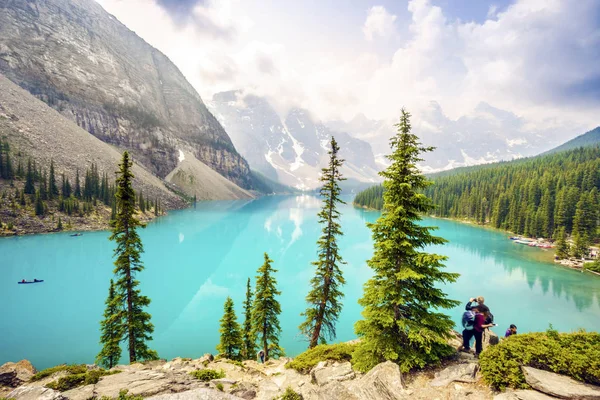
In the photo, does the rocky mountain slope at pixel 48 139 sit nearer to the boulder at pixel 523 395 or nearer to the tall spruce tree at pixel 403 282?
the tall spruce tree at pixel 403 282

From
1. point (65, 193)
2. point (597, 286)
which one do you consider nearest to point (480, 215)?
point (597, 286)

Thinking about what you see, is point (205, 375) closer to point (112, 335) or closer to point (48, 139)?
point (112, 335)

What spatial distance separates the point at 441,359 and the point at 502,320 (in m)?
25.0

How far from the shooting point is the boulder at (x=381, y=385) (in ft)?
27.5

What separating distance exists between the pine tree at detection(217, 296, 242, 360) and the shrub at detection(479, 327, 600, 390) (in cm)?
1599

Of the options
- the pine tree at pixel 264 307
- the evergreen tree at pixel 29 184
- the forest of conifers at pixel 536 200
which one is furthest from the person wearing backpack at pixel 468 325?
the evergreen tree at pixel 29 184

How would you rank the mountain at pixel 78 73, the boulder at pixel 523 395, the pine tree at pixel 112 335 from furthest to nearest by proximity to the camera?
the mountain at pixel 78 73 → the pine tree at pixel 112 335 → the boulder at pixel 523 395

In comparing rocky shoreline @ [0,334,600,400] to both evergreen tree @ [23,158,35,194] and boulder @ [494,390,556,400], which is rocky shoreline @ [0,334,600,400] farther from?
evergreen tree @ [23,158,35,194]

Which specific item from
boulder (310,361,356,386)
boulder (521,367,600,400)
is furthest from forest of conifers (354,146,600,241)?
boulder (521,367,600,400)

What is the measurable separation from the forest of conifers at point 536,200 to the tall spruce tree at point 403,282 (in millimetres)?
41969

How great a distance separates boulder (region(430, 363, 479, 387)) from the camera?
9.18 meters

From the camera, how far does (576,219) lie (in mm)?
67125

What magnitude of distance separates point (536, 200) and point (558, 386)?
11321 cm

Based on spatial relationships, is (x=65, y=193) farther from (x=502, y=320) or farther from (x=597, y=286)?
(x=597, y=286)
